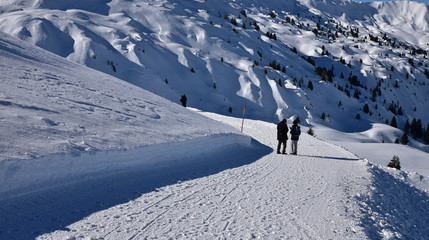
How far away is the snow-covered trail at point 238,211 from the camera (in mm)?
4176

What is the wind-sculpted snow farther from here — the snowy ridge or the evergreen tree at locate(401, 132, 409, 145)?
the evergreen tree at locate(401, 132, 409, 145)

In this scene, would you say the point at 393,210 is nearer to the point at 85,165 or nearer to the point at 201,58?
the point at 85,165

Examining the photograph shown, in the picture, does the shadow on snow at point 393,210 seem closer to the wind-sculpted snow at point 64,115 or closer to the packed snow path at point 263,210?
the packed snow path at point 263,210

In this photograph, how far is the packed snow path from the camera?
422cm

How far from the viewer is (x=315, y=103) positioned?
57.8 m

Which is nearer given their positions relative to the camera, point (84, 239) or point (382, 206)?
point (84, 239)

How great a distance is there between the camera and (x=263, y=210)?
526 cm

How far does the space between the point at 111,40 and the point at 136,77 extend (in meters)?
12.4

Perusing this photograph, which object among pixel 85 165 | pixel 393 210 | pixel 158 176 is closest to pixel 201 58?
pixel 158 176

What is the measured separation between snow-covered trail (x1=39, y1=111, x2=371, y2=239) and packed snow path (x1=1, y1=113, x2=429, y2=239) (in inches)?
0.5

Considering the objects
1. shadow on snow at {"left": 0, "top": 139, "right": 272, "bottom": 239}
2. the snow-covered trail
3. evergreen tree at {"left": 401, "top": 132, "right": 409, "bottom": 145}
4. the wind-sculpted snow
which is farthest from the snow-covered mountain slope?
the snow-covered trail

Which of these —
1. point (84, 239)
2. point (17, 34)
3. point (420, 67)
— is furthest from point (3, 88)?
point (420, 67)

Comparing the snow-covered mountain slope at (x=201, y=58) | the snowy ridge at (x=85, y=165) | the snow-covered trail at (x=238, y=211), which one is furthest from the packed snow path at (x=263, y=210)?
the snow-covered mountain slope at (x=201, y=58)

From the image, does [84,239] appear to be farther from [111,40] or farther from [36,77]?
[111,40]
